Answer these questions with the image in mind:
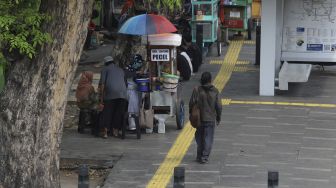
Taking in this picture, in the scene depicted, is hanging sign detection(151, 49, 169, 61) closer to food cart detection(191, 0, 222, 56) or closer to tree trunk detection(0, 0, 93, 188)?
tree trunk detection(0, 0, 93, 188)

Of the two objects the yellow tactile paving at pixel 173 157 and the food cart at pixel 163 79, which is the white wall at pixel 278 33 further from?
the food cart at pixel 163 79

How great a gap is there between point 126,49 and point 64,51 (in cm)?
625

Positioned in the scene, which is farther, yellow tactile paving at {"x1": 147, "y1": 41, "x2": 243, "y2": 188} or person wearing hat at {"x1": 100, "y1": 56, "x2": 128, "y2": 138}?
person wearing hat at {"x1": 100, "y1": 56, "x2": 128, "y2": 138}

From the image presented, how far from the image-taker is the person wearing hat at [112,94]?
13820 mm

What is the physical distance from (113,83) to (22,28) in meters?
4.01

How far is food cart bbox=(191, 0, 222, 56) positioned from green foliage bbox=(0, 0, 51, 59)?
13178 mm

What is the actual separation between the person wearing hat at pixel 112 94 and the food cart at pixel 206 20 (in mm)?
9175

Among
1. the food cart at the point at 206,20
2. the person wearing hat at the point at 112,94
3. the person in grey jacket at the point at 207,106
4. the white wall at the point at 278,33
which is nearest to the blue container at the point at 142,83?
the person wearing hat at the point at 112,94

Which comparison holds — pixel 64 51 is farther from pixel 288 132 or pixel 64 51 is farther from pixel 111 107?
pixel 288 132

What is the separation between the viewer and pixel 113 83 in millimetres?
13805

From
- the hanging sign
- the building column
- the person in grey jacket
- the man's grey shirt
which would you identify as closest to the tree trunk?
the person in grey jacket

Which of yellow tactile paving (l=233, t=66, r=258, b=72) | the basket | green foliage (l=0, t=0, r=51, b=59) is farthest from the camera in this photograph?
yellow tactile paving (l=233, t=66, r=258, b=72)

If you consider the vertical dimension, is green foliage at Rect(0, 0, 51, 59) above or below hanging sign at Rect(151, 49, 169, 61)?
above

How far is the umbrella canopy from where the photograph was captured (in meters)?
14.0
